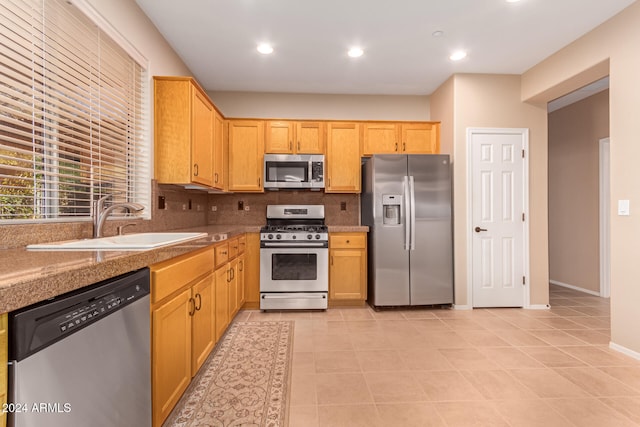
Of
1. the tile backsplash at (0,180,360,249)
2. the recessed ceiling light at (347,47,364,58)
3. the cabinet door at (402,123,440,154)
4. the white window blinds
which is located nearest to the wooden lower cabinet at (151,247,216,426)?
the tile backsplash at (0,180,360,249)

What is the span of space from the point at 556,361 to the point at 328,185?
9.11 ft

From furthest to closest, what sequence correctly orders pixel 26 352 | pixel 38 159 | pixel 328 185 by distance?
pixel 328 185
pixel 38 159
pixel 26 352

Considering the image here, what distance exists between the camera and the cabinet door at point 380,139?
4078 millimetres

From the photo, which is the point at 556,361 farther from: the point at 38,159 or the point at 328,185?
the point at 38,159

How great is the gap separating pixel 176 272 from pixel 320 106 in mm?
3245

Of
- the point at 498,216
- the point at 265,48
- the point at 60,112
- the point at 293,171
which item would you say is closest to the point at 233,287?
the point at 293,171

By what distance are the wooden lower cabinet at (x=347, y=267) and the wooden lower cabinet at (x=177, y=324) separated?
5.71 feet

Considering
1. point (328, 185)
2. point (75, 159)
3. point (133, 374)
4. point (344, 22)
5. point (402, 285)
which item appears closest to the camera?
point (133, 374)

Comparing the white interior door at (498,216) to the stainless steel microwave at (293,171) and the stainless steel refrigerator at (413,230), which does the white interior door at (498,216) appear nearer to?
the stainless steel refrigerator at (413,230)

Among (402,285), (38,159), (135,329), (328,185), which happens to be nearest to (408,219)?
(402,285)

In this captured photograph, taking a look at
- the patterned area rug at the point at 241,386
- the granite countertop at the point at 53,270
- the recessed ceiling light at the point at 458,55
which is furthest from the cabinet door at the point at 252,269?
the recessed ceiling light at the point at 458,55

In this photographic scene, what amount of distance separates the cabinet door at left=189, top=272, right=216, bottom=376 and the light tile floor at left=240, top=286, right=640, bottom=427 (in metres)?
0.64

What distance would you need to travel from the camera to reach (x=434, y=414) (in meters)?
1.75

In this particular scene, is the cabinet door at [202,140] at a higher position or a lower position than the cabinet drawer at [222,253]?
higher
